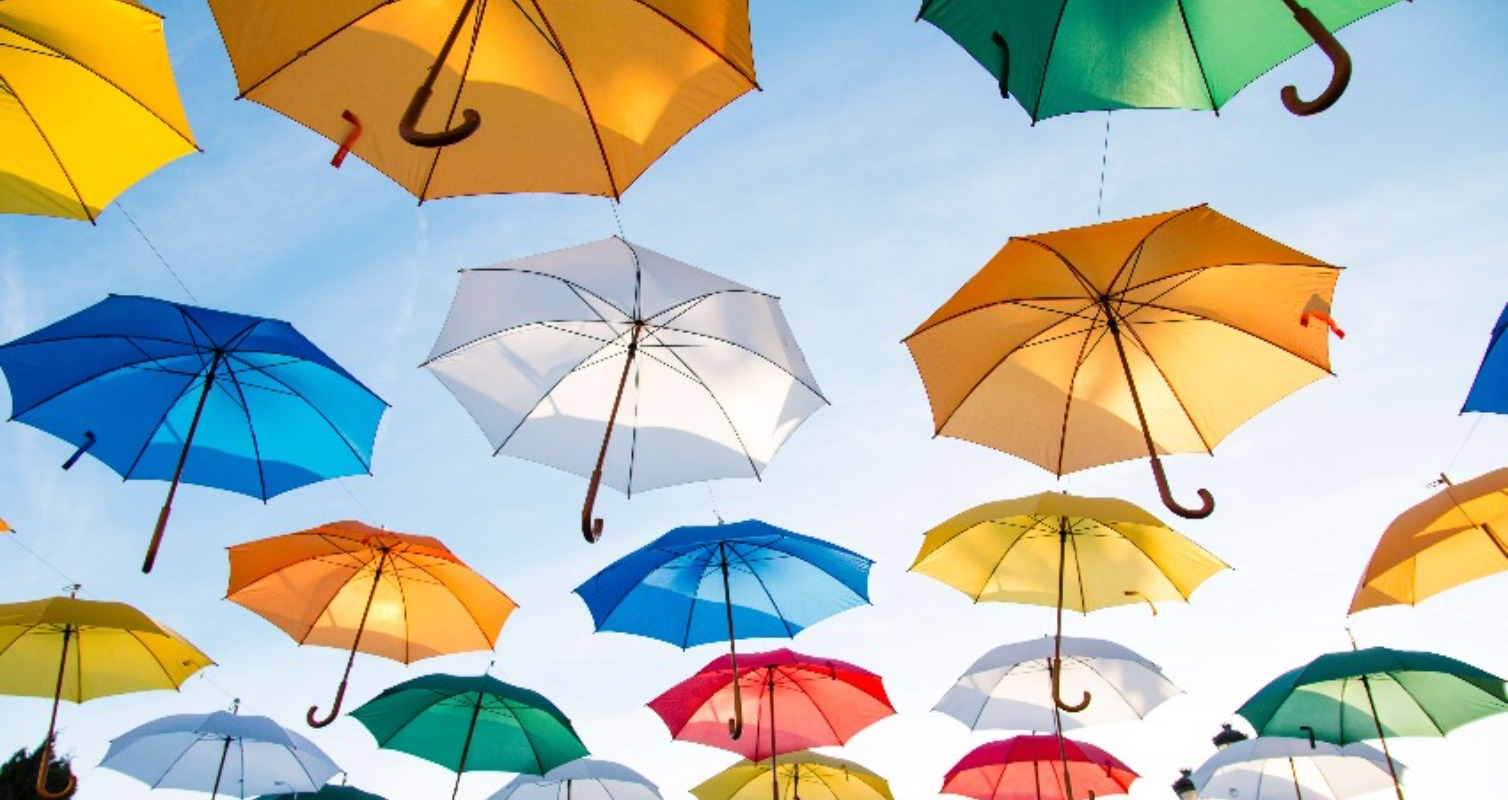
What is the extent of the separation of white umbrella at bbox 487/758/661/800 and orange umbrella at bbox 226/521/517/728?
3852 millimetres

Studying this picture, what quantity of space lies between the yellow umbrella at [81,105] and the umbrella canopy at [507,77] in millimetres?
860

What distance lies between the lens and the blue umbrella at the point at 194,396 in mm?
6223

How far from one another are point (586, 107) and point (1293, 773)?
478 inches

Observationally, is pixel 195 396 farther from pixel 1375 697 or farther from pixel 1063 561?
pixel 1375 697

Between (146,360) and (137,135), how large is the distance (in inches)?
77.1

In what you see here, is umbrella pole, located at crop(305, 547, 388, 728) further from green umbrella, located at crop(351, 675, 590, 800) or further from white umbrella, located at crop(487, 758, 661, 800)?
white umbrella, located at crop(487, 758, 661, 800)

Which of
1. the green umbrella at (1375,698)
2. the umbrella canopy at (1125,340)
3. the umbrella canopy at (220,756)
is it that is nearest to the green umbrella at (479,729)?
the umbrella canopy at (220,756)

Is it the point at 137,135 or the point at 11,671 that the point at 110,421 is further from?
the point at 11,671

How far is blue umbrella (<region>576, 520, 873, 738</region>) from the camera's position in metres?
8.03

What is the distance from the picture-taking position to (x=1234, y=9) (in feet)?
14.9

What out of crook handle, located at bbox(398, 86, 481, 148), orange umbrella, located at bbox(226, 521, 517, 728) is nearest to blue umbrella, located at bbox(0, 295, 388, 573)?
orange umbrella, located at bbox(226, 521, 517, 728)

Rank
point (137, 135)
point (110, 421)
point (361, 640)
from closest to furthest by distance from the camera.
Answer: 1. point (137, 135)
2. point (110, 421)
3. point (361, 640)

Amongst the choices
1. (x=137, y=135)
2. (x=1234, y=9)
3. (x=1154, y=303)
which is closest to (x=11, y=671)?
(x=137, y=135)

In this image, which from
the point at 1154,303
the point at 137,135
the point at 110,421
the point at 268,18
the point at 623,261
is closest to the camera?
the point at 268,18
